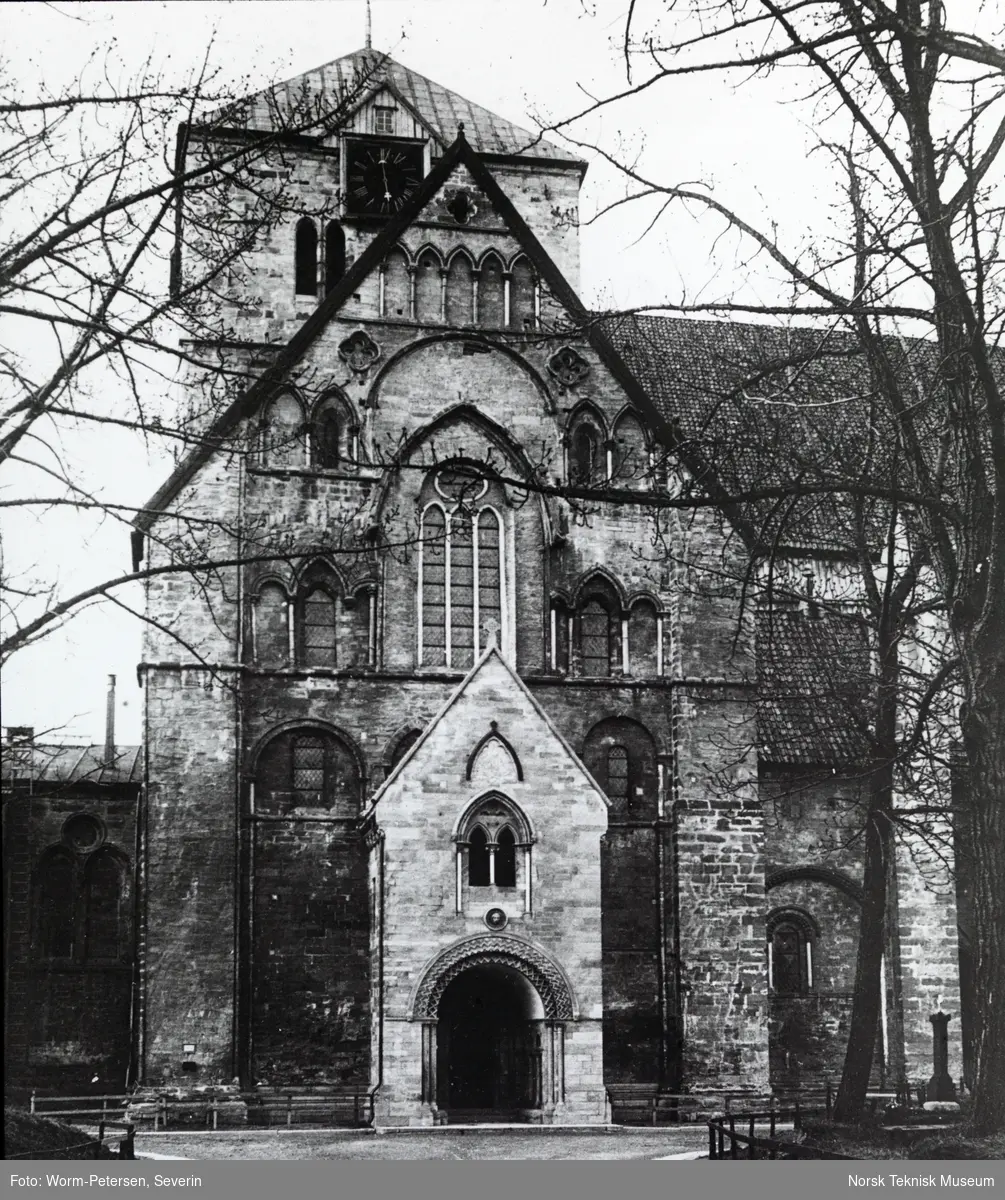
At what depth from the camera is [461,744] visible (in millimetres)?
26234

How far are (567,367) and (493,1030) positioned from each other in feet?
37.1

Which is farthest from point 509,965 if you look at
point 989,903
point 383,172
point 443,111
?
point 443,111

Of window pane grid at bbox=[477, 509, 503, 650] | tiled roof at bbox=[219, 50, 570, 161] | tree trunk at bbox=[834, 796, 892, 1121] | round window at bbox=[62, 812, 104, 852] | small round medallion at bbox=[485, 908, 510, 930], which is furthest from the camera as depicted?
tiled roof at bbox=[219, 50, 570, 161]

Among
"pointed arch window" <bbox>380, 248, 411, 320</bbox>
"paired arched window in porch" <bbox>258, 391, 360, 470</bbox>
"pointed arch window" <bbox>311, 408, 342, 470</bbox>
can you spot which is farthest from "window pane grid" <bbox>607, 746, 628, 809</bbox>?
"pointed arch window" <bbox>380, 248, 411, 320</bbox>

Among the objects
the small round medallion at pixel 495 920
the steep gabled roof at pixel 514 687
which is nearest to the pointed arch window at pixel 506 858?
the small round medallion at pixel 495 920

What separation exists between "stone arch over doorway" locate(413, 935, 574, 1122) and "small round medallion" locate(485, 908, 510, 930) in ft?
0.53

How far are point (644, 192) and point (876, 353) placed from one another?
2784 millimetres

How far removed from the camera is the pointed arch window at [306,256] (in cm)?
3102

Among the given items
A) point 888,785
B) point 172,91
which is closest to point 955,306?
point 172,91

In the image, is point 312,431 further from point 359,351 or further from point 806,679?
point 806,679

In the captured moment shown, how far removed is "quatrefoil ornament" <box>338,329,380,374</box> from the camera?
28922mm

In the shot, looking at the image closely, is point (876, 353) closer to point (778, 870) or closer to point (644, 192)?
point (644, 192)

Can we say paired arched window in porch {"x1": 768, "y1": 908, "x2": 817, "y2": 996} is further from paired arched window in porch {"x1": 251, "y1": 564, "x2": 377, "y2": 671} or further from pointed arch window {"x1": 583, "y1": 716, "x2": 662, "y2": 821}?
paired arched window in porch {"x1": 251, "y1": 564, "x2": 377, "y2": 671}

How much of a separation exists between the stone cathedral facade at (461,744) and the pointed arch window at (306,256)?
3.1 inches
